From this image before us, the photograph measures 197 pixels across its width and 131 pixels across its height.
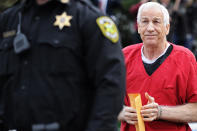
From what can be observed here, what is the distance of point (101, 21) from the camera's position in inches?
117

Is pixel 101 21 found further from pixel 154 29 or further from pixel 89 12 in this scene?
pixel 154 29

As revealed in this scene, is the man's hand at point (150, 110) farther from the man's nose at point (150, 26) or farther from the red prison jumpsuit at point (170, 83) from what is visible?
the man's nose at point (150, 26)

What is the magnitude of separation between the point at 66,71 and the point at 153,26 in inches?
65.8

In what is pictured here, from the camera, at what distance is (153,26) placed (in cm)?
437

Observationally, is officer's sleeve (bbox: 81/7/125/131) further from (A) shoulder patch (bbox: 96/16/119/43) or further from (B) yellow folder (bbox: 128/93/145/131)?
(B) yellow folder (bbox: 128/93/145/131)

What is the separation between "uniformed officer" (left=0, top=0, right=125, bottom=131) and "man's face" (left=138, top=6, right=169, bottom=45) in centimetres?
136

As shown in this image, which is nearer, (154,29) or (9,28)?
(9,28)

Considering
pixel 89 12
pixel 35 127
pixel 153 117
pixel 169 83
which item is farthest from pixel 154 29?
pixel 35 127

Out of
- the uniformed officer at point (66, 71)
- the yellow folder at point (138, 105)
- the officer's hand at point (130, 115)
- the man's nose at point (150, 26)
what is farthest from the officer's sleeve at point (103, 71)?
the man's nose at point (150, 26)

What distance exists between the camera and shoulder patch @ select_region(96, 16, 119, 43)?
2.94 m

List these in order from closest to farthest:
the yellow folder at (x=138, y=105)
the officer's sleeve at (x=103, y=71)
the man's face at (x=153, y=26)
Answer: the officer's sleeve at (x=103, y=71)
the yellow folder at (x=138, y=105)
the man's face at (x=153, y=26)

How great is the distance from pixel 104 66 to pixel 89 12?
14.9 inches

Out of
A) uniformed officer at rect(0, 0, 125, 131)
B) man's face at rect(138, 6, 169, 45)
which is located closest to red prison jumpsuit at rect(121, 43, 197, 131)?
man's face at rect(138, 6, 169, 45)

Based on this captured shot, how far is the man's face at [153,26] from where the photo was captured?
4336 mm
